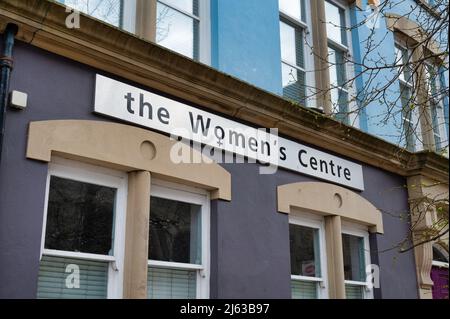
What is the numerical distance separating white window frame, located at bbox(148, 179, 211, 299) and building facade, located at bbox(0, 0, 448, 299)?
0.05ft

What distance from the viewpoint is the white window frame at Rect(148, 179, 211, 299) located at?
5.89 meters

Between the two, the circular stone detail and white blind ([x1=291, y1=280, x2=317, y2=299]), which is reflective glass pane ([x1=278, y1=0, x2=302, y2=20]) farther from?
white blind ([x1=291, y1=280, x2=317, y2=299])

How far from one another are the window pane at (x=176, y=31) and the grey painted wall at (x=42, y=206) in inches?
54.6

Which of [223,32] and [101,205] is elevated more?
[223,32]

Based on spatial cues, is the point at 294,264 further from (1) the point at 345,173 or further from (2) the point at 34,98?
(2) the point at 34,98

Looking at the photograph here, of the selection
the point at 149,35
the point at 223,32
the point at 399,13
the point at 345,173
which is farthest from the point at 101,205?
the point at 399,13

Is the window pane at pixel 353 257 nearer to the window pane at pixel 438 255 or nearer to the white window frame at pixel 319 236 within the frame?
the white window frame at pixel 319 236

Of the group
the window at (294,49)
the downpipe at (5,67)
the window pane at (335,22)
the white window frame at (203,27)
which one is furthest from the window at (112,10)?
the window pane at (335,22)

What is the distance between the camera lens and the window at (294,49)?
7.98 metres

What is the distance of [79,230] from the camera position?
5242mm

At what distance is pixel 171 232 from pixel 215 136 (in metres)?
1.16

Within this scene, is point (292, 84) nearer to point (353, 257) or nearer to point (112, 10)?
point (353, 257)

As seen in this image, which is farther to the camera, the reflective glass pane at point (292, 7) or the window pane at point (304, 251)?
the reflective glass pane at point (292, 7)
